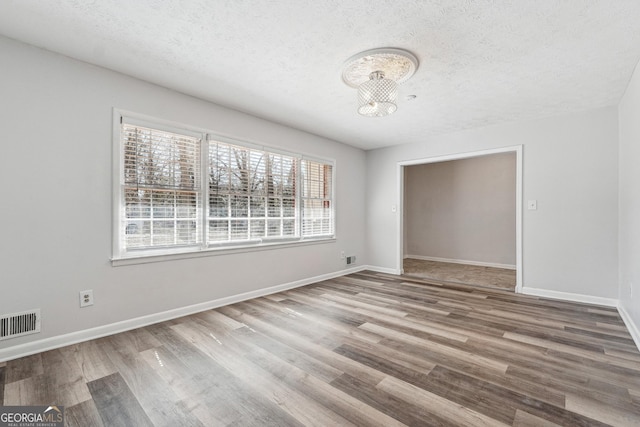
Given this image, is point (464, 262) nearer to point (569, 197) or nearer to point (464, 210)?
point (464, 210)

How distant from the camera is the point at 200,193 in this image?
326 cm

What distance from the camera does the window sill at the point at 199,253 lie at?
108 inches

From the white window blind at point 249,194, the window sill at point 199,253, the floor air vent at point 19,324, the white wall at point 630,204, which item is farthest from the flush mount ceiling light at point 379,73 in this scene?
the floor air vent at point 19,324

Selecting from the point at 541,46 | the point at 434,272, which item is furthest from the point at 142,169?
the point at 434,272

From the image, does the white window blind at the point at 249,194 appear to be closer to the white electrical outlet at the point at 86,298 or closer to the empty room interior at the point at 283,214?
the empty room interior at the point at 283,214

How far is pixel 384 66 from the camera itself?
245 centimetres

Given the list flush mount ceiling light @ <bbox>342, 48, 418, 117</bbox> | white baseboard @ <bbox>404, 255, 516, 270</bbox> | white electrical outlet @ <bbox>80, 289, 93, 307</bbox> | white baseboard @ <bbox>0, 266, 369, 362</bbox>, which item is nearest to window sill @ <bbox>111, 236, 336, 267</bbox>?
white electrical outlet @ <bbox>80, 289, 93, 307</bbox>

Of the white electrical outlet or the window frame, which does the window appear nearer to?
the window frame

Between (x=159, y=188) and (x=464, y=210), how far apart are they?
624cm

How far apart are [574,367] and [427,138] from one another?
12.3 feet

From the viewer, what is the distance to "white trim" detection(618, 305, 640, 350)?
2.42m

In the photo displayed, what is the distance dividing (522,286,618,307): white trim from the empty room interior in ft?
0.09

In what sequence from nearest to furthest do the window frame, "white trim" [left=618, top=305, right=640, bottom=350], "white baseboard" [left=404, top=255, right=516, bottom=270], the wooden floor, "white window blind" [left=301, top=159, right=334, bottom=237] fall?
the wooden floor → "white trim" [left=618, top=305, right=640, bottom=350] → the window frame → "white window blind" [left=301, top=159, right=334, bottom=237] → "white baseboard" [left=404, top=255, right=516, bottom=270]

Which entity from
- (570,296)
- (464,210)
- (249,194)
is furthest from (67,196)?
(464,210)
